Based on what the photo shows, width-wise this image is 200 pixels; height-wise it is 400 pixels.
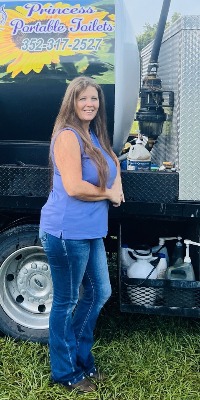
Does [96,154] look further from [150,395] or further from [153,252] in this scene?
[150,395]

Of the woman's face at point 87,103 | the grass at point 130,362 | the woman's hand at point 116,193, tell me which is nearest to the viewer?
the woman's face at point 87,103

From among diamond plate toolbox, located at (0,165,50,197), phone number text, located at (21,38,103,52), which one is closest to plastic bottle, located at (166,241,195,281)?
diamond plate toolbox, located at (0,165,50,197)

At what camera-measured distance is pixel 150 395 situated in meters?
3.10

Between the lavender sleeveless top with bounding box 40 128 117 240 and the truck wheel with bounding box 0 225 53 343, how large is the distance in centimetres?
82

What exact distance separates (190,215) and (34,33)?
4.91 feet

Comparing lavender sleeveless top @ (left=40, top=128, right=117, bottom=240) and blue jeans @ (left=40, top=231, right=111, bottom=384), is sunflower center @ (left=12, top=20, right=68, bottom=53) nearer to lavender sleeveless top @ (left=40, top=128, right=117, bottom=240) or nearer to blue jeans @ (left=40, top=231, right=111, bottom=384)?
lavender sleeveless top @ (left=40, top=128, right=117, bottom=240)

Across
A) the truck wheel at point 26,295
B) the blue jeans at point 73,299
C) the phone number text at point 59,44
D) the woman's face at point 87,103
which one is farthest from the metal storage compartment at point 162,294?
the phone number text at point 59,44

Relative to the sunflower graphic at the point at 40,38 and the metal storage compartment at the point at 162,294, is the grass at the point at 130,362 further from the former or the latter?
the sunflower graphic at the point at 40,38

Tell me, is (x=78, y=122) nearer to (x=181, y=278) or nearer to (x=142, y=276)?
(x=142, y=276)

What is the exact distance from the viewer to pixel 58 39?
3.29 m

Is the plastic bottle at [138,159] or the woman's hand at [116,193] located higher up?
the plastic bottle at [138,159]

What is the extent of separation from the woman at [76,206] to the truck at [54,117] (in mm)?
471

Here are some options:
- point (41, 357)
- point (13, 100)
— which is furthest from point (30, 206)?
point (41, 357)

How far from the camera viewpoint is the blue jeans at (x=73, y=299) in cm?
284
